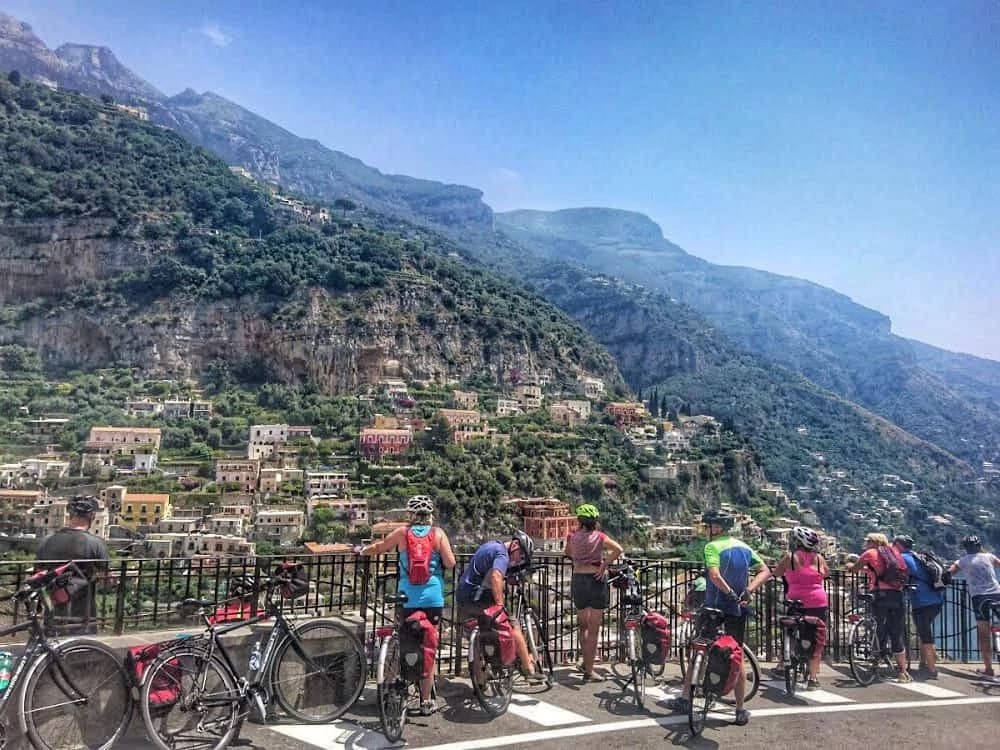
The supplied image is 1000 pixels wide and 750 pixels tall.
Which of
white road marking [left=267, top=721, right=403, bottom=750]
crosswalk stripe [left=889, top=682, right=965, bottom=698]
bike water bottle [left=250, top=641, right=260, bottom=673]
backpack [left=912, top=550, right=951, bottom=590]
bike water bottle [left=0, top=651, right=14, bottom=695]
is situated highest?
backpack [left=912, top=550, right=951, bottom=590]

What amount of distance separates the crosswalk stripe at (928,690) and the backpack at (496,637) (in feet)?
12.1

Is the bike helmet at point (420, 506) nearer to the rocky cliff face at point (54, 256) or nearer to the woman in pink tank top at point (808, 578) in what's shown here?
the woman in pink tank top at point (808, 578)

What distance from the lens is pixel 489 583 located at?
187 inches

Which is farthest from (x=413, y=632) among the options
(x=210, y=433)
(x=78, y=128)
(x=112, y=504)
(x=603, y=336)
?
(x=603, y=336)

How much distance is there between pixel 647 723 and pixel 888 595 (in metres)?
2.92

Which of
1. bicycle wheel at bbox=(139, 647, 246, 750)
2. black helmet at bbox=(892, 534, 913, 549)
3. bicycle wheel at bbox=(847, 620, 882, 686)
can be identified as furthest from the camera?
black helmet at bbox=(892, 534, 913, 549)

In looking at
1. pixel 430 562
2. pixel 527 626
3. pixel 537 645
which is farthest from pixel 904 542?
pixel 430 562

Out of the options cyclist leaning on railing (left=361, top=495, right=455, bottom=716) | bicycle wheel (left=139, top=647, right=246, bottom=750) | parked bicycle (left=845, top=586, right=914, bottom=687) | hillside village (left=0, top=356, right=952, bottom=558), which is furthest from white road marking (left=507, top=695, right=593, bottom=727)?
hillside village (left=0, top=356, right=952, bottom=558)

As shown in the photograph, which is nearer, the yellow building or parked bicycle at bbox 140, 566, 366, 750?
parked bicycle at bbox 140, 566, 366, 750

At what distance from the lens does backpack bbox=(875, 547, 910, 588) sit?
622 centimetres

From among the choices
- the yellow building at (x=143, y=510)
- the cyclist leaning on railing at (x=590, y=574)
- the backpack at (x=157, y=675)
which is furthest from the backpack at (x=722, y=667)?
the yellow building at (x=143, y=510)

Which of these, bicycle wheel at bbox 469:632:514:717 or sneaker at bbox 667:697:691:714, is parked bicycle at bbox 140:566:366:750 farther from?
sneaker at bbox 667:697:691:714

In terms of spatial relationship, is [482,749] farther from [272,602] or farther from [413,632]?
[272,602]

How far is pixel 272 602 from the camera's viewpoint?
4414 millimetres
